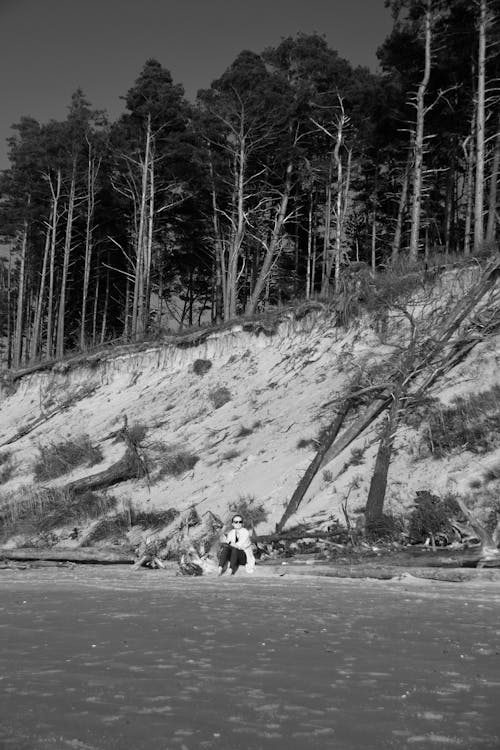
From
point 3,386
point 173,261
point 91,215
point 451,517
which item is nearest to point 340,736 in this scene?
point 451,517

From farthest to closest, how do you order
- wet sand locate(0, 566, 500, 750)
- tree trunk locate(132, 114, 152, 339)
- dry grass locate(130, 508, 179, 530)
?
tree trunk locate(132, 114, 152, 339) < dry grass locate(130, 508, 179, 530) < wet sand locate(0, 566, 500, 750)

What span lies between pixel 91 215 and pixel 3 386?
37.8 ft

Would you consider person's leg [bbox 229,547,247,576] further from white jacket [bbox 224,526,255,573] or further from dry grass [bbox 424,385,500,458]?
dry grass [bbox 424,385,500,458]

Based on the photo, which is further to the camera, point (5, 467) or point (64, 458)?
point (5, 467)

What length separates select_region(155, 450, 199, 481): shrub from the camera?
53.8 feet

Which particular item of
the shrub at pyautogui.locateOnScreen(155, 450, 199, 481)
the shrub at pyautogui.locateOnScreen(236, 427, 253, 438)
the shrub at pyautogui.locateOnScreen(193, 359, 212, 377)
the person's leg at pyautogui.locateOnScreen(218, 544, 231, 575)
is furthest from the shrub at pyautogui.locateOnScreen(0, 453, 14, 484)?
the person's leg at pyautogui.locateOnScreen(218, 544, 231, 575)

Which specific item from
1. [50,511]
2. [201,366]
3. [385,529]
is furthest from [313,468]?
[201,366]

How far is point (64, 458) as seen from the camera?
19156 millimetres

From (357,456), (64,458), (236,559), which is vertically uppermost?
(357,456)

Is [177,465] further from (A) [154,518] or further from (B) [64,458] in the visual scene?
(B) [64,458]

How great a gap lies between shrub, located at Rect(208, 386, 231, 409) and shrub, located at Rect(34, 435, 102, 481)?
11.0ft

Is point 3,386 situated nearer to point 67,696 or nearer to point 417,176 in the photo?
point 417,176

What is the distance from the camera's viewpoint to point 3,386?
27094 millimetres

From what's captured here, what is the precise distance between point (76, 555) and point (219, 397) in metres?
7.24
